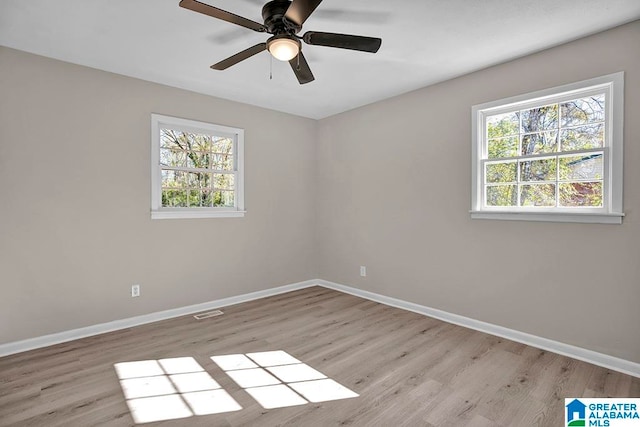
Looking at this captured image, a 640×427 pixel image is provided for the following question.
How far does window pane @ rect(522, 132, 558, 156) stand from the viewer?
2.84 m

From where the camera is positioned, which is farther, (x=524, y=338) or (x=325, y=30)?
(x=524, y=338)

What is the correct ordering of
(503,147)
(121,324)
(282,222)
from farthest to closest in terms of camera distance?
(282,222) < (121,324) < (503,147)

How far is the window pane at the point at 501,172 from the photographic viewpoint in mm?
3079

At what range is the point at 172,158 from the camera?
147 inches

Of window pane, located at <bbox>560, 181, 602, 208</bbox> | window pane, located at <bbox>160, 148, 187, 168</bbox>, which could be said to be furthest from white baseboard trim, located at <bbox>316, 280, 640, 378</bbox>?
window pane, located at <bbox>160, 148, 187, 168</bbox>

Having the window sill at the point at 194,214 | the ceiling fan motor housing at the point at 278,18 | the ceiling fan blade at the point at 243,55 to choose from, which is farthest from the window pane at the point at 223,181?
the ceiling fan motor housing at the point at 278,18

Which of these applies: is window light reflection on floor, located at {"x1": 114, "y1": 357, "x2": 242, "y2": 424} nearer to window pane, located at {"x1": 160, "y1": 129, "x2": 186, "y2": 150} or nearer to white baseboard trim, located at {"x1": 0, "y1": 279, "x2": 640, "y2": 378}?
white baseboard trim, located at {"x1": 0, "y1": 279, "x2": 640, "y2": 378}

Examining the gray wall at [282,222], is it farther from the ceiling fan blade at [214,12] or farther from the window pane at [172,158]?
the ceiling fan blade at [214,12]

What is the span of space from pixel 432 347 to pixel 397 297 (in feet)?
3.78

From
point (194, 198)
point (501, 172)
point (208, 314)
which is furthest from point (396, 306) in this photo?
point (194, 198)

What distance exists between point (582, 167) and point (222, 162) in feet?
12.3

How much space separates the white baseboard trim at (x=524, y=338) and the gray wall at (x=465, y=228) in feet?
0.18

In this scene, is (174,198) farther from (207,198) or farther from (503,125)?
(503,125)

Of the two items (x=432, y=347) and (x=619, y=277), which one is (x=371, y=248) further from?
(x=619, y=277)
